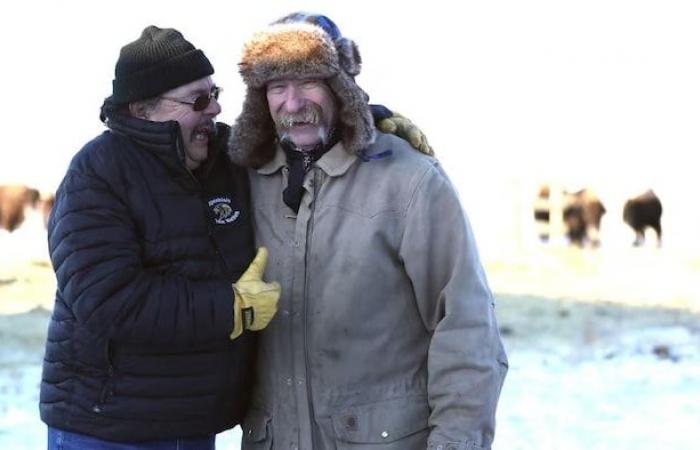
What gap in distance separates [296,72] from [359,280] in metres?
0.46

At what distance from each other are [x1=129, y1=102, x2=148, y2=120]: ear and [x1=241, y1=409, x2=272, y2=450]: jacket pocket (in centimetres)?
71

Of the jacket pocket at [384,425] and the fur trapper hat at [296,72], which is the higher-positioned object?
the fur trapper hat at [296,72]

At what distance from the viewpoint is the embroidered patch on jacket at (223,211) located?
2.41 meters

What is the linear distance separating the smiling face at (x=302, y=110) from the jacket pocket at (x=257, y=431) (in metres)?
0.62

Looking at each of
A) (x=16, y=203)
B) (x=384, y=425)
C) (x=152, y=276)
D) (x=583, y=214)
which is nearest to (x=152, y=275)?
(x=152, y=276)

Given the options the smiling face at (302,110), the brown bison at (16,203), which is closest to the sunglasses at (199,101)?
the smiling face at (302,110)

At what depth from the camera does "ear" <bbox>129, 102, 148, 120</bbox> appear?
2.43m

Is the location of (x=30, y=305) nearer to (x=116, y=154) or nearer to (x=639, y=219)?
(x=639, y=219)

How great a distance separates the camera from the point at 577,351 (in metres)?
8.07

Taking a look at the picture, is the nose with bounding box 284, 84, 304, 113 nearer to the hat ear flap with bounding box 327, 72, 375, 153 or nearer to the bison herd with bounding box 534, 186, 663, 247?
the hat ear flap with bounding box 327, 72, 375, 153

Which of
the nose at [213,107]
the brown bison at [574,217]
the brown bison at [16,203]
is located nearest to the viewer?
the nose at [213,107]

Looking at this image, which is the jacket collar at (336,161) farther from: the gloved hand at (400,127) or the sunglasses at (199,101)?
the sunglasses at (199,101)

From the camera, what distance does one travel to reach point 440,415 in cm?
238

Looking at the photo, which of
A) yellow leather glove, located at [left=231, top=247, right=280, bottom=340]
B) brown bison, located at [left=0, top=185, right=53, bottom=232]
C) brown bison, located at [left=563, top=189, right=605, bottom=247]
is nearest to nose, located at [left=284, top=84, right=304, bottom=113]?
yellow leather glove, located at [left=231, top=247, right=280, bottom=340]
